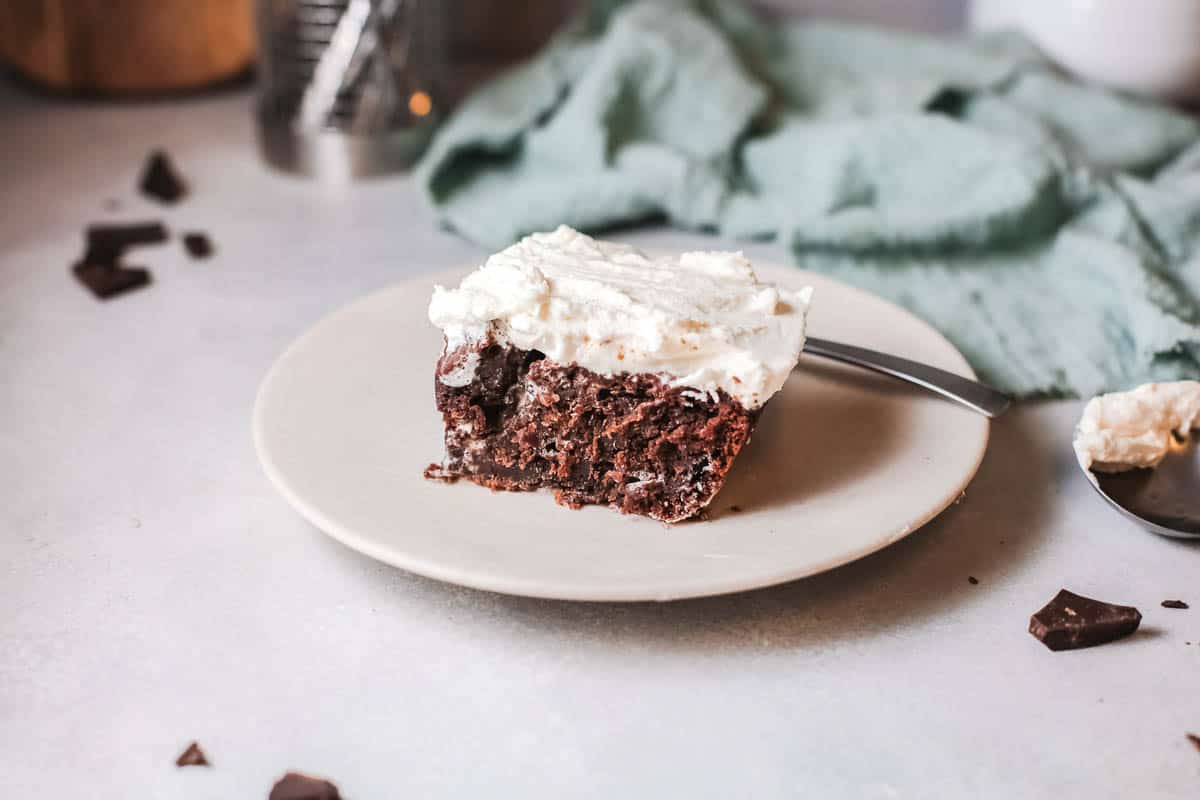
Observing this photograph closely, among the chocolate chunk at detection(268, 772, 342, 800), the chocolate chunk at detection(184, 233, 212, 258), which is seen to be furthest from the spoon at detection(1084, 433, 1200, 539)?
the chocolate chunk at detection(184, 233, 212, 258)

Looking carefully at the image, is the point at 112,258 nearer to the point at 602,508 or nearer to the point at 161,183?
the point at 161,183

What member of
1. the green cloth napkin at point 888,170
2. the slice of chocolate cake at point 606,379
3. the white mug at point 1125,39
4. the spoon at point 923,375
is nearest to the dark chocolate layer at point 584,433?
the slice of chocolate cake at point 606,379

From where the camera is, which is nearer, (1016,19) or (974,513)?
(974,513)

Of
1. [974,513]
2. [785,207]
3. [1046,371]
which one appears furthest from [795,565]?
[785,207]

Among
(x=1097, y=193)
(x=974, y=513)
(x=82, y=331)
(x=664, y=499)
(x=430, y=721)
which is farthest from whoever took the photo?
(x=1097, y=193)

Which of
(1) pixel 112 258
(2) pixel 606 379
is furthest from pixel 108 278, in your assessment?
(2) pixel 606 379

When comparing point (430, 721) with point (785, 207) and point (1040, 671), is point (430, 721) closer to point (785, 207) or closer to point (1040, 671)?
point (1040, 671)

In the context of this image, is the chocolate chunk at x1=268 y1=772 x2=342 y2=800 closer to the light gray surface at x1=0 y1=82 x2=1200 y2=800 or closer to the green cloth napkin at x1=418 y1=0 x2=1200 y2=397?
the light gray surface at x1=0 y1=82 x2=1200 y2=800

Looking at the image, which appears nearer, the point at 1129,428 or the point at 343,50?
the point at 1129,428
